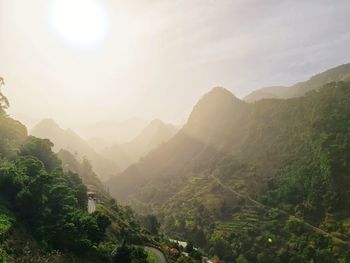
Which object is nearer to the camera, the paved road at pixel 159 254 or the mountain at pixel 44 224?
the mountain at pixel 44 224

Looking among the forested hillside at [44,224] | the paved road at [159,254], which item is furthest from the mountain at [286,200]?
the forested hillside at [44,224]

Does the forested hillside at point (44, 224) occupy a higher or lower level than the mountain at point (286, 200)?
higher

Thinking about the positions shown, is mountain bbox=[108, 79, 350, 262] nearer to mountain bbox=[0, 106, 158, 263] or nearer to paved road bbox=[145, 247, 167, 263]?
paved road bbox=[145, 247, 167, 263]

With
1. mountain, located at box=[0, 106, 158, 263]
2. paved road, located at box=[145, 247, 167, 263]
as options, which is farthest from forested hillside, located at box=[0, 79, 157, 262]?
paved road, located at box=[145, 247, 167, 263]

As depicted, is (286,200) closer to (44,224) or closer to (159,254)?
(159,254)

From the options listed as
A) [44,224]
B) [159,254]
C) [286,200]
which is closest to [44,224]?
[44,224]

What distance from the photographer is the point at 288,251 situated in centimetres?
11575

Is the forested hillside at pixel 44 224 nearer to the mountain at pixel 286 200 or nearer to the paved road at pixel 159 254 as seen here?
the paved road at pixel 159 254

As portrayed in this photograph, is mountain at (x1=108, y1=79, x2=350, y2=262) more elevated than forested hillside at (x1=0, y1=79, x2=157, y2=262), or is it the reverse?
forested hillside at (x1=0, y1=79, x2=157, y2=262)

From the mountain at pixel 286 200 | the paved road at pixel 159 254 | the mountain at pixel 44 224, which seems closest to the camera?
the mountain at pixel 44 224

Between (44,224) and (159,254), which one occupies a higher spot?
(44,224)

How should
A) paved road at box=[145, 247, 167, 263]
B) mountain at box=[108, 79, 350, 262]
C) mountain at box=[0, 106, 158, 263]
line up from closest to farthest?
mountain at box=[0, 106, 158, 263] < paved road at box=[145, 247, 167, 263] < mountain at box=[108, 79, 350, 262]

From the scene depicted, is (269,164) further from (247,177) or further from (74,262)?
(74,262)

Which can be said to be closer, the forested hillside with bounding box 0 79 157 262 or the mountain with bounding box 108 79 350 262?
the forested hillside with bounding box 0 79 157 262
